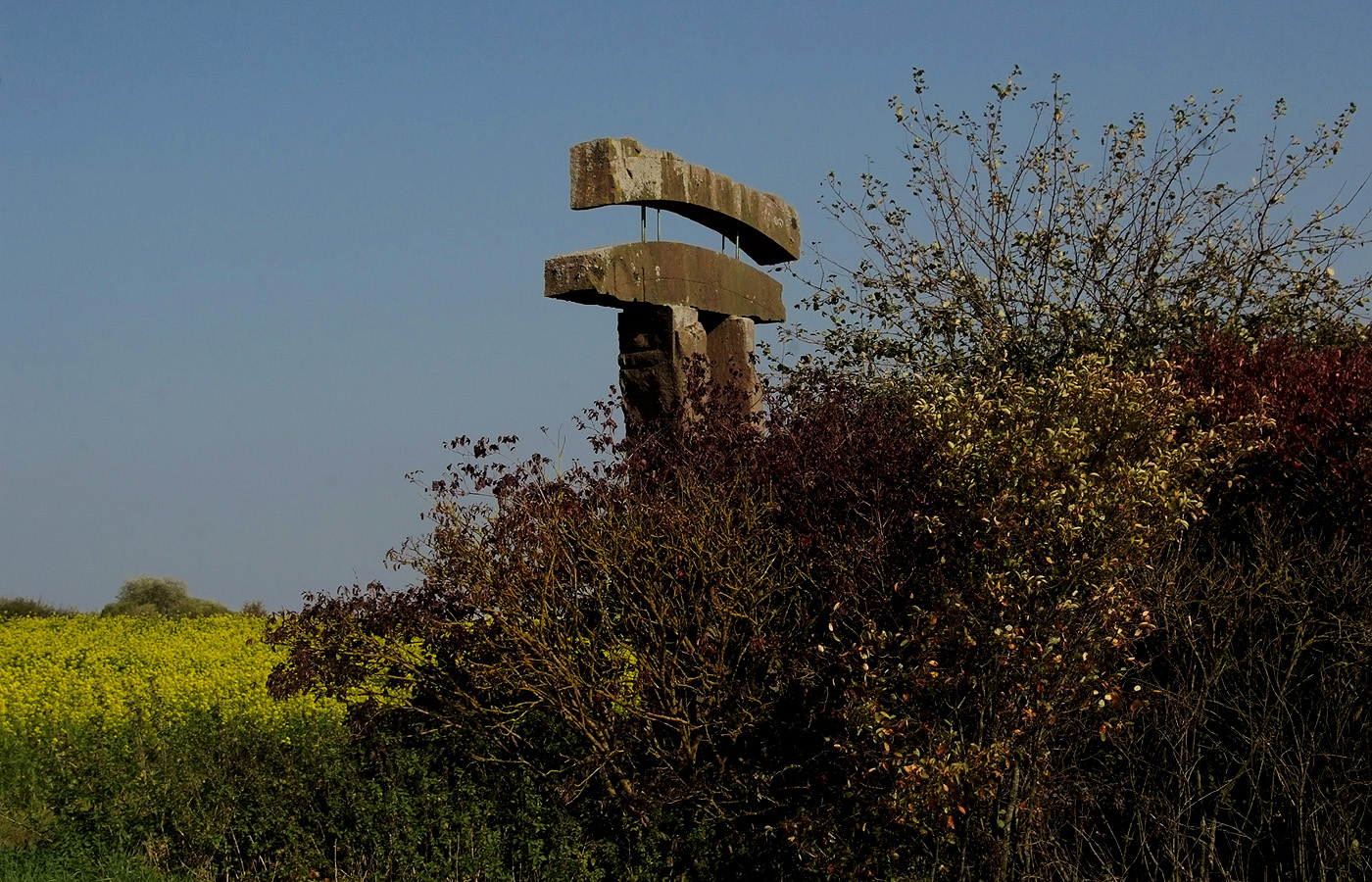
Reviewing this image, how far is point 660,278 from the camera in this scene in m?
9.82

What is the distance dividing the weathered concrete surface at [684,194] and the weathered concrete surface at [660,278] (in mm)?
324

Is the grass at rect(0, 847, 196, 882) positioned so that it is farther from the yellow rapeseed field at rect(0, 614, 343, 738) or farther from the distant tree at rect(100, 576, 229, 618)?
the distant tree at rect(100, 576, 229, 618)

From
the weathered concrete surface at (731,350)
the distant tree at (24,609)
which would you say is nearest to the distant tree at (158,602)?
the distant tree at (24,609)

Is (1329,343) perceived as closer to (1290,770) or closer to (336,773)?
(1290,770)

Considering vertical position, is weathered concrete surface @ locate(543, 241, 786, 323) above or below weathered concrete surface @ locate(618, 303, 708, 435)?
above

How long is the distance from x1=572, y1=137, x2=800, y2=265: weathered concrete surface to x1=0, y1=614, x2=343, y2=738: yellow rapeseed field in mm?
3925

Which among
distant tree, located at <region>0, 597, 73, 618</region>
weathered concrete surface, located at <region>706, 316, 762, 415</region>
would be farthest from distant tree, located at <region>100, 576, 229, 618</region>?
weathered concrete surface, located at <region>706, 316, 762, 415</region>

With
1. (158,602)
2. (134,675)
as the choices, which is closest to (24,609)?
(158,602)

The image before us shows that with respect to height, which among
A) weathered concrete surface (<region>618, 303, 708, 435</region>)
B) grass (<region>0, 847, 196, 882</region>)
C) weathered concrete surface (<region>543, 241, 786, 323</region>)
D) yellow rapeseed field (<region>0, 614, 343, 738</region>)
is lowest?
grass (<region>0, 847, 196, 882</region>)

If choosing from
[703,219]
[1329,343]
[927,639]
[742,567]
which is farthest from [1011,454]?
[1329,343]

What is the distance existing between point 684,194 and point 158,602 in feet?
47.1

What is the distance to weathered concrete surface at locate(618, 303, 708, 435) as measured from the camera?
964 cm

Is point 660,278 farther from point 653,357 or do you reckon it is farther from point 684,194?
point 684,194

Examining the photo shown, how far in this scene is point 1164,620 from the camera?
664 cm
